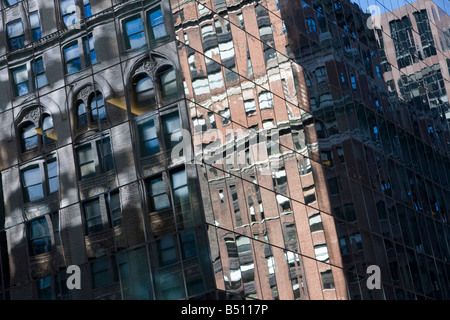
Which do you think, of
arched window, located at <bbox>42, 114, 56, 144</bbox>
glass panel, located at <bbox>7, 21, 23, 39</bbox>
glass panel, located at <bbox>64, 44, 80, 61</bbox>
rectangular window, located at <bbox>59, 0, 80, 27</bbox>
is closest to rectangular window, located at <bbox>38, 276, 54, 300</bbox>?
arched window, located at <bbox>42, 114, 56, 144</bbox>

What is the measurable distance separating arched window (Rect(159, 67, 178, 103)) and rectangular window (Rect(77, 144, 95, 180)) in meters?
3.69

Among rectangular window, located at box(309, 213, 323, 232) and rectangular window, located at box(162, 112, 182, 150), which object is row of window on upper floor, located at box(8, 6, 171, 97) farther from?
rectangular window, located at box(309, 213, 323, 232)

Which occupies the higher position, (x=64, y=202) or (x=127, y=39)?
(x=127, y=39)

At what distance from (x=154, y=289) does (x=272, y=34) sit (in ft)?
45.0

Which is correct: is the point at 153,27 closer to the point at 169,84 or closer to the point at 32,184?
the point at 169,84

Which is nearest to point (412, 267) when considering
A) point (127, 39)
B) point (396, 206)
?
point (396, 206)

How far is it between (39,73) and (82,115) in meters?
3.30

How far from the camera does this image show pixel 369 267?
44594 mm

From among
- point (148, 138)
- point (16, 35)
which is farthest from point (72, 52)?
point (148, 138)

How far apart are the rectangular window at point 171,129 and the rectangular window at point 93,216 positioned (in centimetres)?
Answer: 359

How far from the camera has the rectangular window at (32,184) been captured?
3931cm
